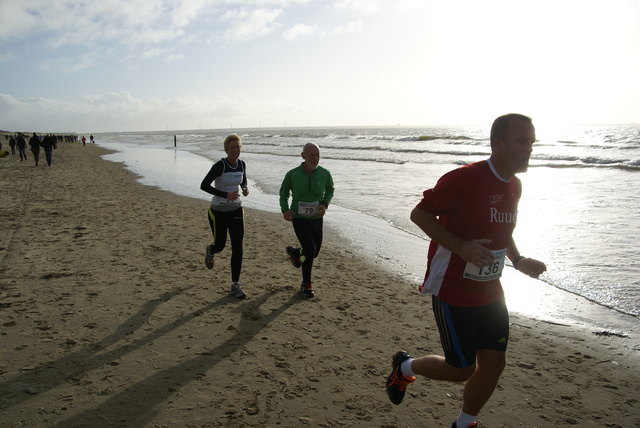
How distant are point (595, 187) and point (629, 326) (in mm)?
14030

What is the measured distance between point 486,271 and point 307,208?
3.26 metres

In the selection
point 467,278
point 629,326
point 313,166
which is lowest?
point 629,326

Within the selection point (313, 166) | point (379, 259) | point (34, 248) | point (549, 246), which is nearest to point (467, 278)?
point (313, 166)

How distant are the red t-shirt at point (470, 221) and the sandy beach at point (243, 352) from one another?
3.78 feet

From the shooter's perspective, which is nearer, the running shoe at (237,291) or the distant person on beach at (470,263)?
the distant person on beach at (470,263)

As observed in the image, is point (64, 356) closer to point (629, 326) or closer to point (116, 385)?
point (116, 385)

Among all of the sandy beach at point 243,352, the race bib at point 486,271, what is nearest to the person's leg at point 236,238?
the sandy beach at point 243,352

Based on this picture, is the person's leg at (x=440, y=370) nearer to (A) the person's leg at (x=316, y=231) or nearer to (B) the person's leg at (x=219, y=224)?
(A) the person's leg at (x=316, y=231)

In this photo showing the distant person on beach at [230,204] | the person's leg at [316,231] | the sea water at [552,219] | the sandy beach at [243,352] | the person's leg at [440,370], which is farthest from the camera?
the sea water at [552,219]

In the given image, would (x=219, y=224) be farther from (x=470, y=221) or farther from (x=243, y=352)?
(x=470, y=221)

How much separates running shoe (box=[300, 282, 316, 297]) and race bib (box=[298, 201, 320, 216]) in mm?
912

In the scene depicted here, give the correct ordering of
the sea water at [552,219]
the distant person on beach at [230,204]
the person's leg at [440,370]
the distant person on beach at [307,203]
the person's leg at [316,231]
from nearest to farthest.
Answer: the person's leg at [440,370] → the distant person on beach at [230,204] → the distant person on beach at [307,203] → the person's leg at [316,231] → the sea water at [552,219]

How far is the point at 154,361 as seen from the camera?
3.82 meters

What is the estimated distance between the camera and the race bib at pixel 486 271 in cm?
252
